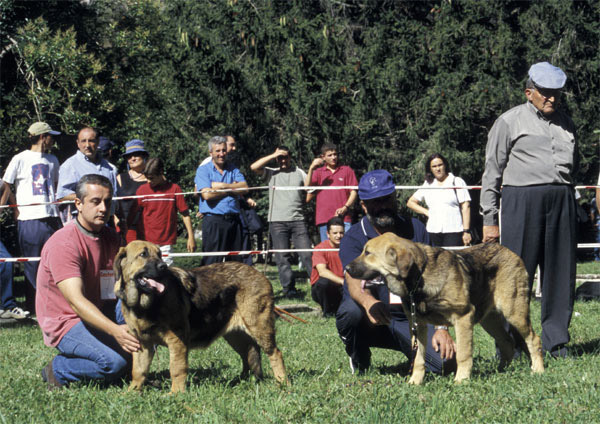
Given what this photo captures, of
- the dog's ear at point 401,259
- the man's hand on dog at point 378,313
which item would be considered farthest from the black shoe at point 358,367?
the dog's ear at point 401,259

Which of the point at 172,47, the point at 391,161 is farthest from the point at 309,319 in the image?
the point at 172,47

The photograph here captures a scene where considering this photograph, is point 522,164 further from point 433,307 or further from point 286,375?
point 286,375

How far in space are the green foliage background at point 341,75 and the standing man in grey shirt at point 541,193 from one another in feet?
35.3

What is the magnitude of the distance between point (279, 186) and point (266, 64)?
7.45 meters

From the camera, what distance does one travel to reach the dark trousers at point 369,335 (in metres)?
5.77

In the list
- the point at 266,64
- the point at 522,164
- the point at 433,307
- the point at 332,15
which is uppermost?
the point at 332,15

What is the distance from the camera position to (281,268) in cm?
1159

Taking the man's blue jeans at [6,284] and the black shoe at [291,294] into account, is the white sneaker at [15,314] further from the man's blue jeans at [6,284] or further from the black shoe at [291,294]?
the black shoe at [291,294]

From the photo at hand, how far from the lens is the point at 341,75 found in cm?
1742

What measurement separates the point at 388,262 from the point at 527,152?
2027mm

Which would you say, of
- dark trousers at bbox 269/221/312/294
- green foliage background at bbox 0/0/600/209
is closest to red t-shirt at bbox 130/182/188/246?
dark trousers at bbox 269/221/312/294

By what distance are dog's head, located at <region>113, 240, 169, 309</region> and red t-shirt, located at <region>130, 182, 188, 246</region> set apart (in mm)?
4063

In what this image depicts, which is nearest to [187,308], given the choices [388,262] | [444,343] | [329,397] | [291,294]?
[329,397]

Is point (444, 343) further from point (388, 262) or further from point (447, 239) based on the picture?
point (447, 239)
